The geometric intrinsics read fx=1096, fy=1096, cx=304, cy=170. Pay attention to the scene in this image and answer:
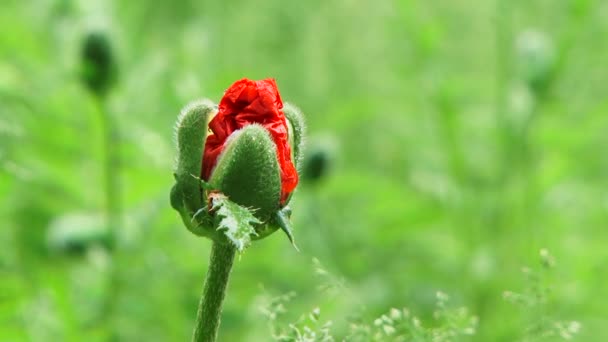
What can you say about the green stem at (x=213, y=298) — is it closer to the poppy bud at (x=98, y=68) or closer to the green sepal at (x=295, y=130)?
the green sepal at (x=295, y=130)

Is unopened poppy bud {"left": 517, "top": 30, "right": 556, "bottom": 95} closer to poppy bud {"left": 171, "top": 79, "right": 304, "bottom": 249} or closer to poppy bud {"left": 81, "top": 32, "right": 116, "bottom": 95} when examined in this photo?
poppy bud {"left": 81, "top": 32, "right": 116, "bottom": 95}

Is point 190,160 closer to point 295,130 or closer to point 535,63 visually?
point 295,130

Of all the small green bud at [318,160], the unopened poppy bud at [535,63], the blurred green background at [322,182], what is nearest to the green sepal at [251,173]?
the blurred green background at [322,182]

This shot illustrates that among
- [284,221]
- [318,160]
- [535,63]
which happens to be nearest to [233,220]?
[284,221]

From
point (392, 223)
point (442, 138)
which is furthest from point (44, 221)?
point (442, 138)

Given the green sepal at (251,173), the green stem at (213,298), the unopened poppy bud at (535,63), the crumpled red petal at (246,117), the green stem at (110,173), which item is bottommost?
the green stem at (213,298)

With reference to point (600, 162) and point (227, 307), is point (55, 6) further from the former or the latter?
point (600, 162)
